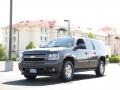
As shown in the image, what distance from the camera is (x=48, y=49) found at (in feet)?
47.2

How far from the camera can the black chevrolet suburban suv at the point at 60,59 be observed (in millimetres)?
14087

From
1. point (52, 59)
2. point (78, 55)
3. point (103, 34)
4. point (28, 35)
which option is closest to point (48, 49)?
point (52, 59)

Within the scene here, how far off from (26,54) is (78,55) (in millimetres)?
2178

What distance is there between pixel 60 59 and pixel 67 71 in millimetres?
719

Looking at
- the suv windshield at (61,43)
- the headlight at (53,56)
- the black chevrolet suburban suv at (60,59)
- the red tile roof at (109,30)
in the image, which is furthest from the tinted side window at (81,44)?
the red tile roof at (109,30)

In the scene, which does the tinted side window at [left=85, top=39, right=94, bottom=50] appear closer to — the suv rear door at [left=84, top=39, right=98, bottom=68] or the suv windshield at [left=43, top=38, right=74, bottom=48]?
the suv rear door at [left=84, top=39, right=98, bottom=68]

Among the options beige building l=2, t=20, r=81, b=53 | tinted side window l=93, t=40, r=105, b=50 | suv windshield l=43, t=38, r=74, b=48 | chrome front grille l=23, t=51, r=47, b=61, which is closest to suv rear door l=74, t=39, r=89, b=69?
suv windshield l=43, t=38, r=74, b=48

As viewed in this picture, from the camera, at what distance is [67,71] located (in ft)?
48.5

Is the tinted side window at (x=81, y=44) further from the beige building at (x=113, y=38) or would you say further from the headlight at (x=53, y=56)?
the beige building at (x=113, y=38)

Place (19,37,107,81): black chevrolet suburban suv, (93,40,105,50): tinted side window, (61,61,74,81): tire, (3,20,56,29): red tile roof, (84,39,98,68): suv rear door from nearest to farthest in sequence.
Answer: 1. (19,37,107,81): black chevrolet suburban suv
2. (61,61,74,81): tire
3. (84,39,98,68): suv rear door
4. (93,40,105,50): tinted side window
5. (3,20,56,29): red tile roof

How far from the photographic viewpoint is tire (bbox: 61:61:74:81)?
47.7 feet

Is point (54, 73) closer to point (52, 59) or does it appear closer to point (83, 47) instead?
point (52, 59)

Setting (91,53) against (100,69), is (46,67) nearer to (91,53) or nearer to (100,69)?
(91,53)

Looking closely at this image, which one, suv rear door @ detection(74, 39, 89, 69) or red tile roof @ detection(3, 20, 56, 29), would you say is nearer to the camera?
suv rear door @ detection(74, 39, 89, 69)
